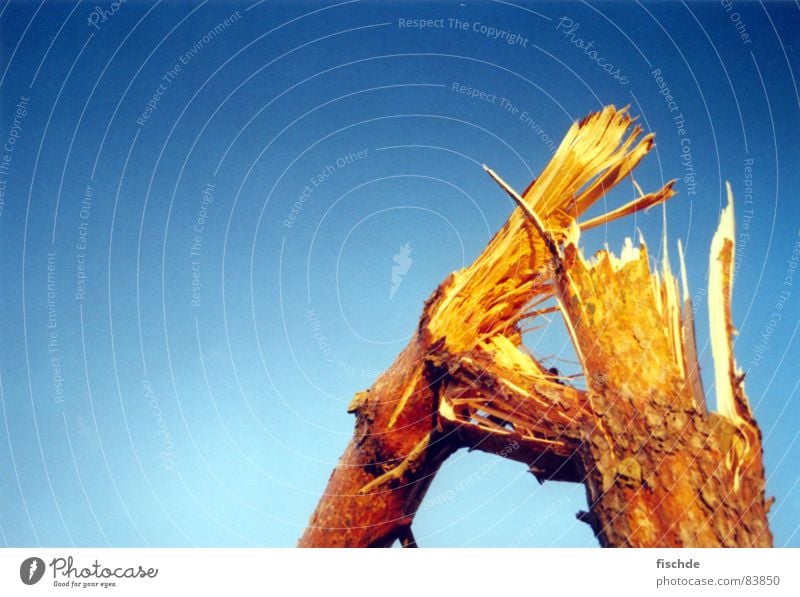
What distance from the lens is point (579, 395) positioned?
2.01 metres

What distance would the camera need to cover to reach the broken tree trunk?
6.10 feet

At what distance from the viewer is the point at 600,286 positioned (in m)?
2.05

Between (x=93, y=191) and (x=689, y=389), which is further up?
(x=93, y=191)

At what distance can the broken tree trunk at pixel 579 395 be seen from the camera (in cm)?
186

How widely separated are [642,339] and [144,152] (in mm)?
1719
